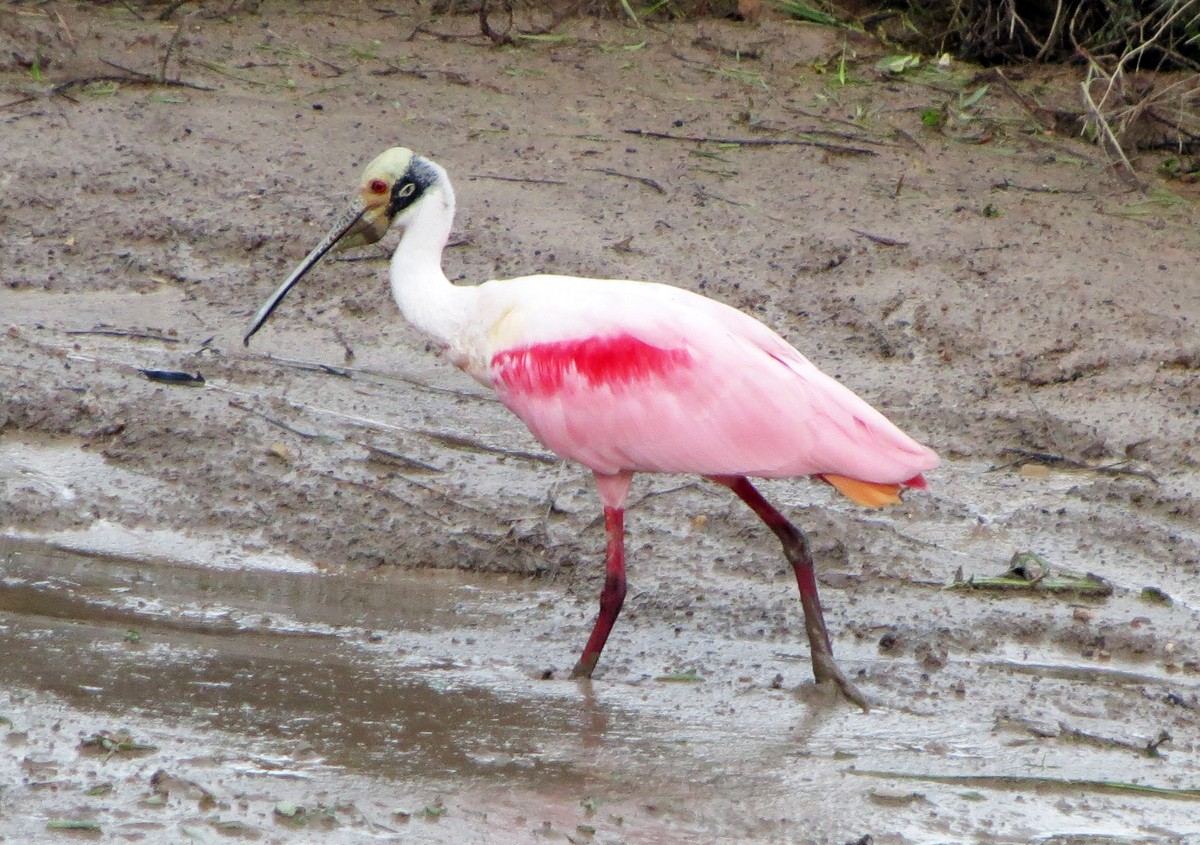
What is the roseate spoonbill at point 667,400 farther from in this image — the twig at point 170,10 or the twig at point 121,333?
the twig at point 170,10

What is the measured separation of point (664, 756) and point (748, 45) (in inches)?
218

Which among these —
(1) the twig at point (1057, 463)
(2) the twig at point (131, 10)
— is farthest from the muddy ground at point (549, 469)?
(2) the twig at point (131, 10)

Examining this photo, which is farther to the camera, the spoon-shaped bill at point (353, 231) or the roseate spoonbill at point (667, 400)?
the spoon-shaped bill at point (353, 231)

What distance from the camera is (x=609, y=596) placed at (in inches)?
181

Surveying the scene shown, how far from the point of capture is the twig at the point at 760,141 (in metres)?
7.83

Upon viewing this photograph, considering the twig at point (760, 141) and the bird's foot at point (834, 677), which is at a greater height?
the twig at point (760, 141)

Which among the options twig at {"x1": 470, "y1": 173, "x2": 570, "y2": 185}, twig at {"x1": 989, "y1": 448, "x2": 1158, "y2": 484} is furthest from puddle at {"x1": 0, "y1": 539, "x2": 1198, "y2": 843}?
twig at {"x1": 470, "y1": 173, "x2": 570, "y2": 185}

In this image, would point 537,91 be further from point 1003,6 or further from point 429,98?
point 1003,6

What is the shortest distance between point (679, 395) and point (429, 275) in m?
0.83

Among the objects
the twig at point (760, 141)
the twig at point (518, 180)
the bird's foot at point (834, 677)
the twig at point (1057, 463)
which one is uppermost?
the twig at point (760, 141)

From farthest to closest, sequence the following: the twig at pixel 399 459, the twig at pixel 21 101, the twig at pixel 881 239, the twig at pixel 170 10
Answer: the twig at pixel 170 10 → the twig at pixel 21 101 → the twig at pixel 881 239 → the twig at pixel 399 459

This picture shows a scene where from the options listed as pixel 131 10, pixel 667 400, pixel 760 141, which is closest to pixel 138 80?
pixel 131 10

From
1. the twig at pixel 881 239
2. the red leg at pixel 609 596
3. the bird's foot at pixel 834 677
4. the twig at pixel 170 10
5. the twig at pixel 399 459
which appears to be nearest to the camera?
the bird's foot at pixel 834 677

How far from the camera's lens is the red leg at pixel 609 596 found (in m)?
4.51
